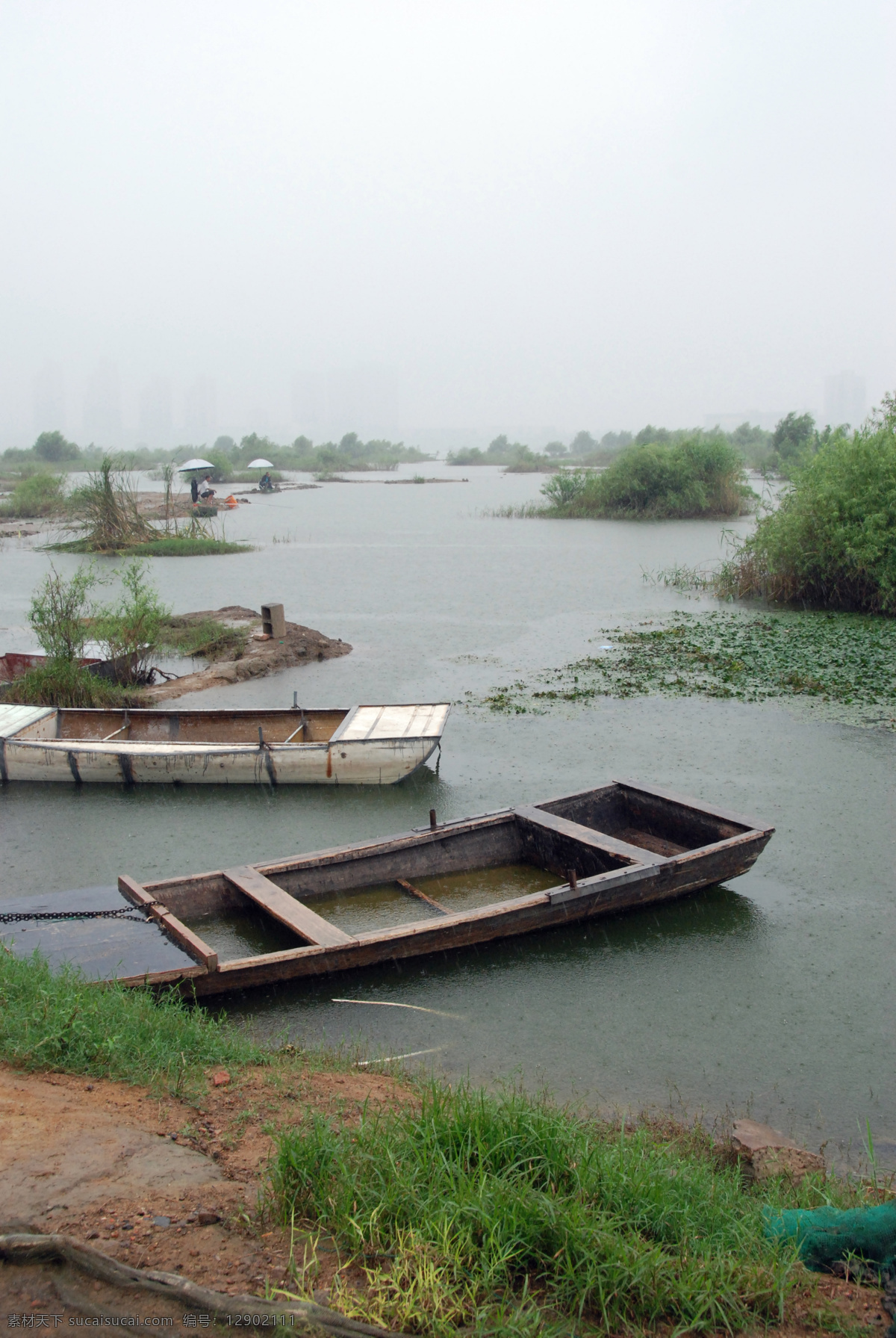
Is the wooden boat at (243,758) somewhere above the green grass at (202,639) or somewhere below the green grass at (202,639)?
below

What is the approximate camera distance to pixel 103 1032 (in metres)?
4.22

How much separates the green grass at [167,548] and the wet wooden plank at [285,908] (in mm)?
18976

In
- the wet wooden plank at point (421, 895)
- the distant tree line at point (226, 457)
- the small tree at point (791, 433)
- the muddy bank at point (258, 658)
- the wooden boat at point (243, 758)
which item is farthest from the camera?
the distant tree line at point (226, 457)

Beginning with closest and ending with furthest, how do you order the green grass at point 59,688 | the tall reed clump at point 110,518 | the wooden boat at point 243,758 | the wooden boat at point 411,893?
the wooden boat at point 411,893
the wooden boat at point 243,758
the green grass at point 59,688
the tall reed clump at point 110,518

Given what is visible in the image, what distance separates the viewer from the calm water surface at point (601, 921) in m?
5.03

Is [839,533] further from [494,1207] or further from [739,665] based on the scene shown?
[494,1207]

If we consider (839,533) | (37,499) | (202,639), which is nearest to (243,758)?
(202,639)

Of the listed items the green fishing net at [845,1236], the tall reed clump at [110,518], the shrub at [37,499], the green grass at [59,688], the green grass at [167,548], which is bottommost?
the green fishing net at [845,1236]

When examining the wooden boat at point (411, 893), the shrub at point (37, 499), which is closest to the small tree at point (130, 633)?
the wooden boat at point (411, 893)

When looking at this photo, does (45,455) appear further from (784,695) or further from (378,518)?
(784,695)

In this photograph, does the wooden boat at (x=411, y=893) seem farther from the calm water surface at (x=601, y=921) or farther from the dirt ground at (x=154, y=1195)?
the dirt ground at (x=154, y=1195)

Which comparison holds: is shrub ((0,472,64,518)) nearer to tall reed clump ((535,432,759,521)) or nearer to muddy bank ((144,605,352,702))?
tall reed clump ((535,432,759,521))

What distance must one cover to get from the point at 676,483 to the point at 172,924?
97.6ft

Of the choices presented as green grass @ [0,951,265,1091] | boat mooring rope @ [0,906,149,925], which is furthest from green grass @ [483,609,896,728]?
green grass @ [0,951,265,1091]
